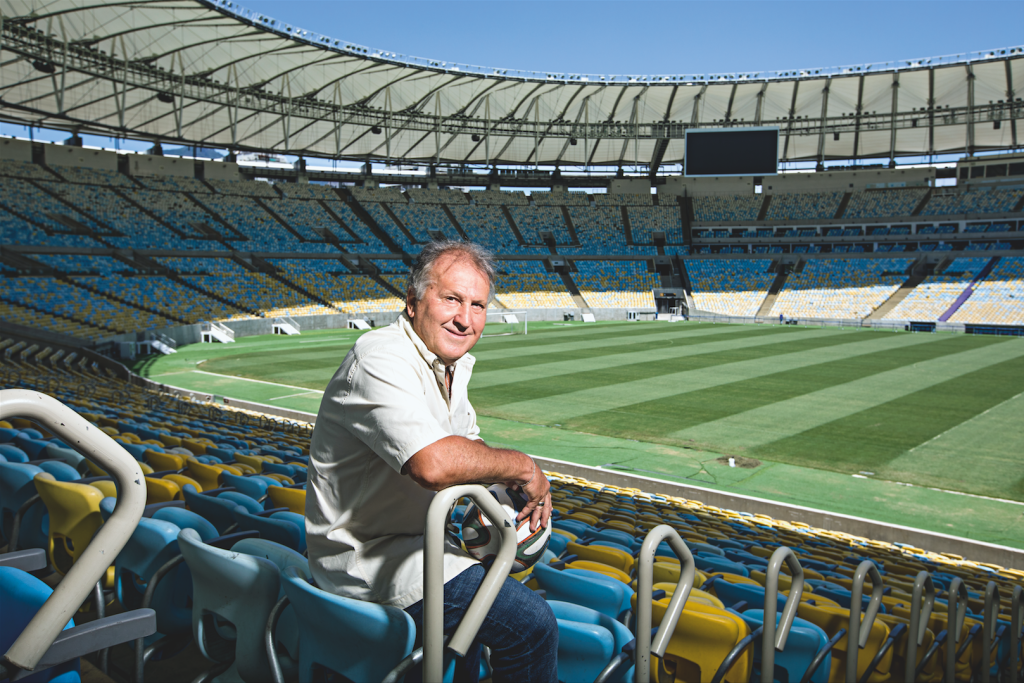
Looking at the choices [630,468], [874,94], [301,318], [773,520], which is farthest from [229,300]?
[874,94]

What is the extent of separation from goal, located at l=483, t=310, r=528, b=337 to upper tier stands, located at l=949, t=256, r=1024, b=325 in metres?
33.8

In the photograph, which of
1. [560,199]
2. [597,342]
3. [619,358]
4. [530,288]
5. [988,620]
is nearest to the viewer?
[988,620]

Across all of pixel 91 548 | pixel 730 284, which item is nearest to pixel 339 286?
pixel 730 284

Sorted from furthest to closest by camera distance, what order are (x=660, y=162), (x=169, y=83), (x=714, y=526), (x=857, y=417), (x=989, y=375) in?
(x=660, y=162), (x=169, y=83), (x=989, y=375), (x=857, y=417), (x=714, y=526)

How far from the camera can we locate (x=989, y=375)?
1049 inches

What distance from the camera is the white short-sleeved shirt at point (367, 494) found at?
222cm

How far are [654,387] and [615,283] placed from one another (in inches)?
1662

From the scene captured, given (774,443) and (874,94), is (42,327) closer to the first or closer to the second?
(774,443)

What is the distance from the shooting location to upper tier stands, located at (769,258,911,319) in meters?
57.1

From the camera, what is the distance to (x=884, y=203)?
2621 inches

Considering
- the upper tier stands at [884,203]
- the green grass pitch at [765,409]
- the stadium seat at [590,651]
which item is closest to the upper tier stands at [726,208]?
the upper tier stands at [884,203]

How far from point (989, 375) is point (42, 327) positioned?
137ft

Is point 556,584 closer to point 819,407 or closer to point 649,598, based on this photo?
point 649,598

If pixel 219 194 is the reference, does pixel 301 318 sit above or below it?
below
